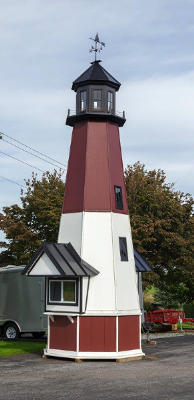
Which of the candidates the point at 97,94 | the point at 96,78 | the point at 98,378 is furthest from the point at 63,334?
the point at 96,78

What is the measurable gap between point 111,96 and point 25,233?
17503 millimetres

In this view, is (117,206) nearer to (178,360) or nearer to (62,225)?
(62,225)

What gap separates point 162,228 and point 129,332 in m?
17.6

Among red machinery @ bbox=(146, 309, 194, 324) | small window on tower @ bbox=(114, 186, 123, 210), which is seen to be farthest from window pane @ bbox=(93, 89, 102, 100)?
red machinery @ bbox=(146, 309, 194, 324)

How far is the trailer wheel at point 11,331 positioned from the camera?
29688 mm

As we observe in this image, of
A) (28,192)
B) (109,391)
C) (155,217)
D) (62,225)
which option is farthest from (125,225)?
(28,192)

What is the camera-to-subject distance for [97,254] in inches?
909

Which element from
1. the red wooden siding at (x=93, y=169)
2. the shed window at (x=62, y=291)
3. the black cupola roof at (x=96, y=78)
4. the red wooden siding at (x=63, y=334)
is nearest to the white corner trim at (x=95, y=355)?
the red wooden siding at (x=63, y=334)

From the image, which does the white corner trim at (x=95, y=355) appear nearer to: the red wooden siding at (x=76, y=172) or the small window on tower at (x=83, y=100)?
the red wooden siding at (x=76, y=172)

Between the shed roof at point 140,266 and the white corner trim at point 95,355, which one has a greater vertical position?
the shed roof at point 140,266

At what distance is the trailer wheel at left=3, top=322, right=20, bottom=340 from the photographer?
2969 cm

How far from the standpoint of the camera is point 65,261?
73.9 ft

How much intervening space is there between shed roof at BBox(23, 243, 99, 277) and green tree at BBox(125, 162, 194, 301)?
15.3 meters

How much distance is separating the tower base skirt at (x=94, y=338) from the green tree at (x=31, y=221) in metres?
16.8
